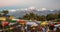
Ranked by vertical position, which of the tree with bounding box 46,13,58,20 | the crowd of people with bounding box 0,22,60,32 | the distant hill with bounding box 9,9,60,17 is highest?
the distant hill with bounding box 9,9,60,17

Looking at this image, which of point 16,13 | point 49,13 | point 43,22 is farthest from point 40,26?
point 16,13

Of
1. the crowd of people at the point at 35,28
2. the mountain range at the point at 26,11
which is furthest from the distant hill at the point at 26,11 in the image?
the crowd of people at the point at 35,28

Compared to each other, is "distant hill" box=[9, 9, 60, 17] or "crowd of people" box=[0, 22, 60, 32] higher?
"distant hill" box=[9, 9, 60, 17]

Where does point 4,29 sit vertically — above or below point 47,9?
below

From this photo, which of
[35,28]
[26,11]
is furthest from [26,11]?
[35,28]

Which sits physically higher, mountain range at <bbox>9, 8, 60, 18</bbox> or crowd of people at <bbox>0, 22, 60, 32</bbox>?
mountain range at <bbox>9, 8, 60, 18</bbox>

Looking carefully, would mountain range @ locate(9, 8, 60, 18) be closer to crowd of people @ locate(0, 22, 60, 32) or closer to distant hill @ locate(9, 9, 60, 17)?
distant hill @ locate(9, 9, 60, 17)

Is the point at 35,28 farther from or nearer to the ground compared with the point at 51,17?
nearer to the ground

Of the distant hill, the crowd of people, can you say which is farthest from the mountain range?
the crowd of people

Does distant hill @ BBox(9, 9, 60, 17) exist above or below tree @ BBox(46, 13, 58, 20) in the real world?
above

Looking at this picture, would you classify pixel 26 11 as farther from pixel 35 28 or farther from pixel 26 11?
pixel 35 28

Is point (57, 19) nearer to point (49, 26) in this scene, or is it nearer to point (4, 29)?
point (49, 26)
